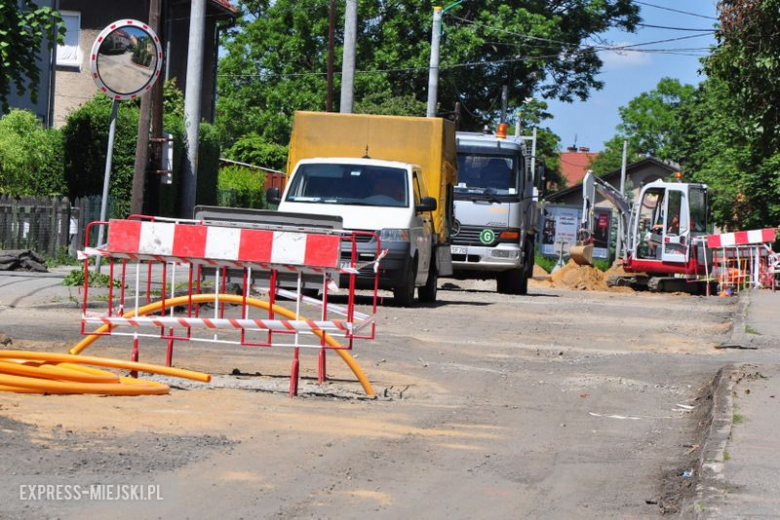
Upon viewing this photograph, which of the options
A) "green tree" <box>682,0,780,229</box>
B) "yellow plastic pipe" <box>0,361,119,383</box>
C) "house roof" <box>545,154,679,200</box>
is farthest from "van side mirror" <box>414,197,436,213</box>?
"house roof" <box>545,154,679,200</box>

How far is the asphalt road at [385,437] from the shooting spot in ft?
20.6

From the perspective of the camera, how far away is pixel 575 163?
160125mm

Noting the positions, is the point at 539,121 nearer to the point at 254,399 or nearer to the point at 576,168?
the point at 254,399

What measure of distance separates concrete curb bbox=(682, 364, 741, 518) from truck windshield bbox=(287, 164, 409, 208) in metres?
9.21

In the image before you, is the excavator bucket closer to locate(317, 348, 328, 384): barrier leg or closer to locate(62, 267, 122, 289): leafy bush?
locate(62, 267, 122, 289): leafy bush

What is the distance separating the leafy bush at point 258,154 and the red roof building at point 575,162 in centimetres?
10086

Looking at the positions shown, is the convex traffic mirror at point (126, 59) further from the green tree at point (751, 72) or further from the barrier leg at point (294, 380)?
the green tree at point (751, 72)

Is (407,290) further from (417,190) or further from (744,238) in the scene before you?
(744,238)

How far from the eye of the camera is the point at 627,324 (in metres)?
19.3

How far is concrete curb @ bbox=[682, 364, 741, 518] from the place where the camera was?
6.07m

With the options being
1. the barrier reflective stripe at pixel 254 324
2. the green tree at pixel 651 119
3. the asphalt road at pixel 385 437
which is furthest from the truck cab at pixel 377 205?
the green tree at pixel 651 119

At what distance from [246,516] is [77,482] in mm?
892

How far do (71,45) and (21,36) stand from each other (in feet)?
79.5

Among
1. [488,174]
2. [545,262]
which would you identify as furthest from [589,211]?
[545,262]
